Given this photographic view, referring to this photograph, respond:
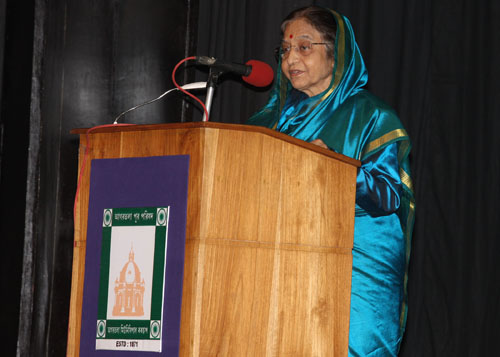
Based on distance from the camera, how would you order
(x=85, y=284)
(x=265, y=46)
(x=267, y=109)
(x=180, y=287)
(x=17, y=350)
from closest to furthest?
(x=180, y=287), (x=85, y=284), (x=267, y=109), (x=17, y=350), (x=265, y=46)

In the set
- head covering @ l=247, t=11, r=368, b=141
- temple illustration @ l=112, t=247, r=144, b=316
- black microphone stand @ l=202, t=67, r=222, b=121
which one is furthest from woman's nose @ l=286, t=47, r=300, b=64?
temple illustration @ l=112, t=247, r=144, b=316

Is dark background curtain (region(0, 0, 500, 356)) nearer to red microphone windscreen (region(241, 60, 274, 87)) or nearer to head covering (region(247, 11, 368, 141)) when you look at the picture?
head covering (region(247, 11, 368, 141))

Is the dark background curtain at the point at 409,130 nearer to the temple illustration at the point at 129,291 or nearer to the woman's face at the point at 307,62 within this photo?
the woman's face at the point at 307,62

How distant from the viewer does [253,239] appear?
148 cm

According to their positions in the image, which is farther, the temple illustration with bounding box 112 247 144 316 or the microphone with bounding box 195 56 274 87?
the microphone with bounding box 195 56 274 87

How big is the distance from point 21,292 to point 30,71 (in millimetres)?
893

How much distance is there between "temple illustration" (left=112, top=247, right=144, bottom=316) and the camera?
1.47 metres

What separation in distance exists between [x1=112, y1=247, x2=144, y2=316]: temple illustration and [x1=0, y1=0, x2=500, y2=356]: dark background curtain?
1.38m

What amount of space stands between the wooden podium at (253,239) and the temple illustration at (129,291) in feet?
0.38

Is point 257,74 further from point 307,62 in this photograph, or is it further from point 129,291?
point 129,291

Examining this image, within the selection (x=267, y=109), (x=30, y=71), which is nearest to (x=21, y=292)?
(x=30, y=71)

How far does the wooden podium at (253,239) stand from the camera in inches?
55.9

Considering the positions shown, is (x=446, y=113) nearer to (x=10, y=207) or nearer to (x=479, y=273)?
(x=479, y=273)

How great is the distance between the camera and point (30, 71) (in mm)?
2797
